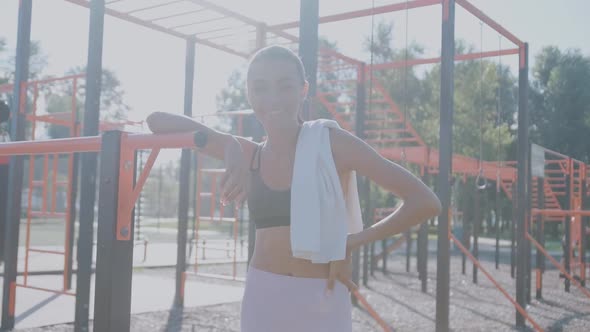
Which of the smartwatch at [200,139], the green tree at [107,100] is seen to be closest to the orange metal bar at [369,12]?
the smartwatch at [200,139]

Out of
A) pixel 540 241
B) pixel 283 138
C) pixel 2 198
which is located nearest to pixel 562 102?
pixel 540 241

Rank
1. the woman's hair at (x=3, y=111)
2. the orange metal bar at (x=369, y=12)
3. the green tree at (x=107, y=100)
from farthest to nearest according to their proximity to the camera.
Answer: the green tree at (x=107, y=100), the orange metal bar at (x=369, y=12), the woman's hair at (x=3, y=111)

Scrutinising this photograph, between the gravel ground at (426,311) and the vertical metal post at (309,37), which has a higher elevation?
the vertical metal post at (309,37)

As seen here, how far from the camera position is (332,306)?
178 centimetres

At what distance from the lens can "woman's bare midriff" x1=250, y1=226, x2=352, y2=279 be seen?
5.88ft

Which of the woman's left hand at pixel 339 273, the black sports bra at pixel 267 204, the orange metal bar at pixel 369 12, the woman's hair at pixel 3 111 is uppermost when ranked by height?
the orange metal bar at pixel 369 12

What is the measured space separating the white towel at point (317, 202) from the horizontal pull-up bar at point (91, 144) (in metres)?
0.35

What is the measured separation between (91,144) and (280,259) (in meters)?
0.77

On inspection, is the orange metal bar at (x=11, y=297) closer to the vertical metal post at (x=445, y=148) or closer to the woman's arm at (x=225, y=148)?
the vertical metal post at (x=445, y=148)

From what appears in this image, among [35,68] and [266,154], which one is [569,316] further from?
[35,68]

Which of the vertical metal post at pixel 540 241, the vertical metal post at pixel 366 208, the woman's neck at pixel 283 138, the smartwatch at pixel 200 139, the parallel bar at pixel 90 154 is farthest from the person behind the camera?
the vertical metal post at pixel 540 241

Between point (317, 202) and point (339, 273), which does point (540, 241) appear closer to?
point (339, 273)

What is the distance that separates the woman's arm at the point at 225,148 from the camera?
1673 millimetres

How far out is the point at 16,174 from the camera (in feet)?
18.3
